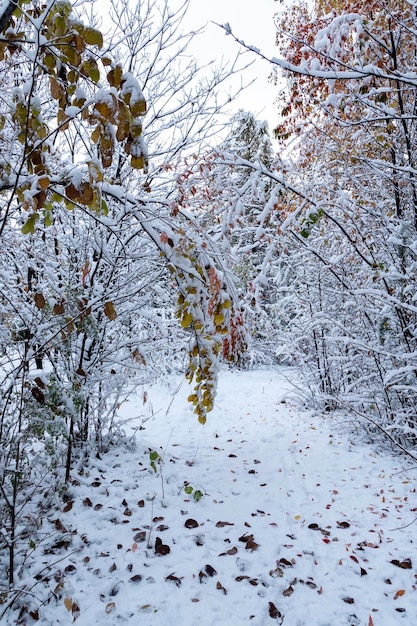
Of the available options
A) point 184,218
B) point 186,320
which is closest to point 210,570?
point 186,320

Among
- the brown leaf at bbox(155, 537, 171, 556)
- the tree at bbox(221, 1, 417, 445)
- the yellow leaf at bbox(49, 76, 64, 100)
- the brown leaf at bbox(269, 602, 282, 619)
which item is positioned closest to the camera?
the yellow leaf at bbox(49, 76, 64, 100)

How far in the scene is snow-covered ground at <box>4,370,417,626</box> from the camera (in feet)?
7.84

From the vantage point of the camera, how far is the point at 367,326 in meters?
5.38

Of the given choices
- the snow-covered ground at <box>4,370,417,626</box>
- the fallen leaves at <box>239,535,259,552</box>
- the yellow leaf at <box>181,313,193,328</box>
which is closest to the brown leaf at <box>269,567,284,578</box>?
the snow-covered ground at <box>4,370,417,626</box>

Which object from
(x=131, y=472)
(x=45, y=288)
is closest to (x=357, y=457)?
(x=131, y=472)

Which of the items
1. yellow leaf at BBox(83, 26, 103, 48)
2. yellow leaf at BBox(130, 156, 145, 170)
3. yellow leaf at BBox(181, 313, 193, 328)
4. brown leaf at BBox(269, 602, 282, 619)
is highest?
yellow leaf at BBox(83, 26, 103, 48)

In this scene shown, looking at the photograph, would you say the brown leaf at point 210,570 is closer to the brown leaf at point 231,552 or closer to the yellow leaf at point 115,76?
the brown leaf at point 231,552

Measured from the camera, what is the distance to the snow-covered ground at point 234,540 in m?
2.39

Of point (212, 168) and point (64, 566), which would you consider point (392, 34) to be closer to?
point (212, 168)

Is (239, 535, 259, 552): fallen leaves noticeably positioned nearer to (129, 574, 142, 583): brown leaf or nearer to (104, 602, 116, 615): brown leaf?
(129, 574, 142, 583): brown leaf

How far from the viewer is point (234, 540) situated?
3117mm

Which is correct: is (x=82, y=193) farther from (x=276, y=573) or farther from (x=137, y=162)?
(x=276, y=573)

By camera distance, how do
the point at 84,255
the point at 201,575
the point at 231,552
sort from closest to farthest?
the point at 201,575 < the point at 231,552 < the point at 84,255

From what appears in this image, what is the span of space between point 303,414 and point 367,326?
7.28 feet
